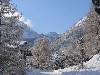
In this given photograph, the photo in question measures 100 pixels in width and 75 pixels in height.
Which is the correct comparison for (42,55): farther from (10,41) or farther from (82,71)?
(10,41)

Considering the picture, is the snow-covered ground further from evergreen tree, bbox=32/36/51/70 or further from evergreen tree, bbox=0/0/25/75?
evergreen tree, bbox=32/36/51/70

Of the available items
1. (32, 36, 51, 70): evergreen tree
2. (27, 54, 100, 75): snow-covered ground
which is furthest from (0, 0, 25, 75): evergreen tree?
(32, 36, 51, 70): evergreen tree

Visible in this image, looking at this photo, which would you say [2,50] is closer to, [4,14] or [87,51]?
[4,14]

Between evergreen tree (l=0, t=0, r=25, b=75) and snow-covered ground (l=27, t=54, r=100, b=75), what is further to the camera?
snow-covered ground (l=27, t=54, r=100, b=75)

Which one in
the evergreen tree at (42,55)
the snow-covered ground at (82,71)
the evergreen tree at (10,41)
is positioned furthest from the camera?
the evergreen tree at (42,55)

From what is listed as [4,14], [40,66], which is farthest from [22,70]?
[40,66]

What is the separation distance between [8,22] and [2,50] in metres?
2.78

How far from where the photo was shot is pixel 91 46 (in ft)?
207

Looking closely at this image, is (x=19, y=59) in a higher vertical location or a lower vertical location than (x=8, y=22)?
lower

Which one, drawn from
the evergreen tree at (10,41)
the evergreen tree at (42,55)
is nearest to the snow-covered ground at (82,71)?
the evergreen tree at (10,41)

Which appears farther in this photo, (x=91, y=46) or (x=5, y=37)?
(x=91, y=46)

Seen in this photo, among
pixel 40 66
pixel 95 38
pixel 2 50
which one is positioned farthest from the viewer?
pixel 40 66

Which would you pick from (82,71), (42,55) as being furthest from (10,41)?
(42,55)

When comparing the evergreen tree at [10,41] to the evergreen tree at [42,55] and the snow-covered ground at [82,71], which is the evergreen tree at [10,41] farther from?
the evergreen tree at [42,55]
